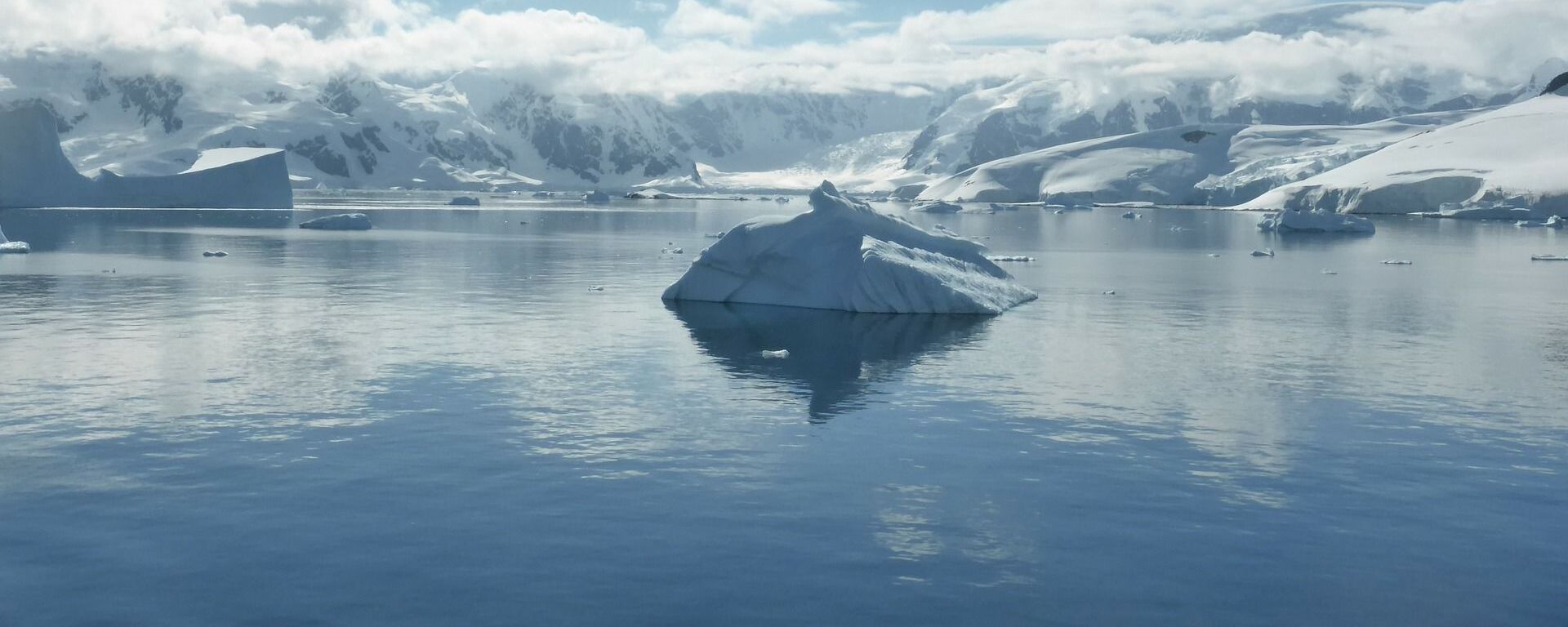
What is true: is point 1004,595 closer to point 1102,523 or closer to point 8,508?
point 1102,523

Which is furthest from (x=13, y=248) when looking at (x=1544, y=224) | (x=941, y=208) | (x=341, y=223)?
(x=1544, y=224)

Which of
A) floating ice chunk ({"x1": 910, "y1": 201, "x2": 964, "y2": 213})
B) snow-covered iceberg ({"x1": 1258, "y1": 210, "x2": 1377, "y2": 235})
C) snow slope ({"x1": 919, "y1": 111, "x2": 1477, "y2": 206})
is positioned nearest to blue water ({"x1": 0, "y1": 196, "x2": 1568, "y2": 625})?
snow-covered iceberg ({"x1": 1258, "y1": 210, "x2": 1377, "y2": 235})

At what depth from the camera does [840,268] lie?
35125mm

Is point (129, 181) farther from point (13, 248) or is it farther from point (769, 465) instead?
point (769, 465)

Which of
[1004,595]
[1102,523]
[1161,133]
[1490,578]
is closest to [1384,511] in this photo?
[1490,578]

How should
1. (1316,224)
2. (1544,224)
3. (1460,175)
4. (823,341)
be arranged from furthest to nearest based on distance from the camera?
(1460,175)
(1544,224)
(1316,224)
(823,341)

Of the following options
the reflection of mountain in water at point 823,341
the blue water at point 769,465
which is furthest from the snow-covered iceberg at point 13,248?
the reflection of mountain in water at point 823,341

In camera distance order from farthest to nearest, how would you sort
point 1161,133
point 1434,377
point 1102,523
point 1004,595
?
point 1161,133, point 1434,377, point 1102,523, point 1004,595

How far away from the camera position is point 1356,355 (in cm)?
2827

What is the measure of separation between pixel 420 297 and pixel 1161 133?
15525cm

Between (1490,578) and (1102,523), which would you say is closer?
(1490,578)

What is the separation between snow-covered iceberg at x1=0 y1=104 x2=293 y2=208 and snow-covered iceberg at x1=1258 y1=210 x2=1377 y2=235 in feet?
244

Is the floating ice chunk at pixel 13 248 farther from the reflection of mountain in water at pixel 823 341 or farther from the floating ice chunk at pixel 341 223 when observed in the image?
the reflection of mountain in water at pixel 823 341

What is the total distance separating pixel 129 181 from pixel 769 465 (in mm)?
101147
